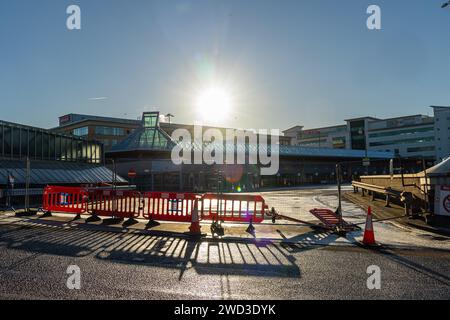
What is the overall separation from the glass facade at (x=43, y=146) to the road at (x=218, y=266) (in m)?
18.5

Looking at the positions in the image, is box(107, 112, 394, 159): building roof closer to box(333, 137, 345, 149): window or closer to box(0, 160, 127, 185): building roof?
box(0, 160, 127, 185): building roof

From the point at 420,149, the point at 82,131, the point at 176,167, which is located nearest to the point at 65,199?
the point at 176,167

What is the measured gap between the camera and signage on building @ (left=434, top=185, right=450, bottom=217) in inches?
412

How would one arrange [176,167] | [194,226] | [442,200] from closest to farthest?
[194,226]
[442,200]
[176,167]

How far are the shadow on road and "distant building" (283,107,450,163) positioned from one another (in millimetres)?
95154

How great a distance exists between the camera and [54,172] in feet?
84.4

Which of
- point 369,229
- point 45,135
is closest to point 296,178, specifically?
point 45,135

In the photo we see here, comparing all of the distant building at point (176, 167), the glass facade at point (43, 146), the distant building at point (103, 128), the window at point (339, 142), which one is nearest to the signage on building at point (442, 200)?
the distant building at point (176, 167)

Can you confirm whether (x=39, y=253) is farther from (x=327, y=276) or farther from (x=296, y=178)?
(x=296, y=178)

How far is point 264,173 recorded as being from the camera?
5831 cm

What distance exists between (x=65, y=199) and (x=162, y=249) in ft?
27.7

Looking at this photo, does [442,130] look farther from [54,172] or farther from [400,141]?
[54,172]

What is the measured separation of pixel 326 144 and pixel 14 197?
365 feet

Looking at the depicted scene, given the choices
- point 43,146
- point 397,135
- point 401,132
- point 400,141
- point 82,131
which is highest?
point 401,132
